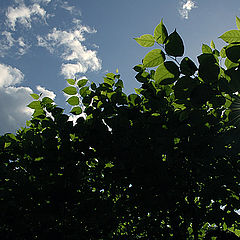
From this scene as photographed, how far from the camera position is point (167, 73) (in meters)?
1.62

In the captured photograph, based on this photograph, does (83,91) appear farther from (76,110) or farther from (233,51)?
(233,51)

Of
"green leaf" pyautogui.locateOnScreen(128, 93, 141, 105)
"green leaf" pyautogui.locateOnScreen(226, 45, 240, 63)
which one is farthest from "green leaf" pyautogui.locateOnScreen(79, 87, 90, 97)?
"green leaf" pyautogui.locateOnScreen(226, 45, 240, 63)

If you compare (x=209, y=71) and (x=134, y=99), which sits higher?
(x=134, y=99)

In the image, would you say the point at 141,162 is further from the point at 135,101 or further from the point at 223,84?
the point at 223,84

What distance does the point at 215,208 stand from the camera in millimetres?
2660

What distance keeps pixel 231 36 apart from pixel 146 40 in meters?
0.59

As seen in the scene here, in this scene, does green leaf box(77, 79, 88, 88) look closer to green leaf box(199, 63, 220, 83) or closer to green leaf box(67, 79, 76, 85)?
green leaf box(67, 79, 76, 85)

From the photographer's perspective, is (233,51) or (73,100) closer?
(233,51)

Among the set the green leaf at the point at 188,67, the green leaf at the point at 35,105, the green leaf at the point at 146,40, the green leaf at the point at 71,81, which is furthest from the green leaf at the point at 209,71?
the green leaf at the point at 35,105

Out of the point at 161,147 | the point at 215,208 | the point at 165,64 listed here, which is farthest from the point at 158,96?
the point at 215,208

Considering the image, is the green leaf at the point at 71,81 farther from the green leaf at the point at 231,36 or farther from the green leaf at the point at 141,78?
the green leaf at the point at 231,36

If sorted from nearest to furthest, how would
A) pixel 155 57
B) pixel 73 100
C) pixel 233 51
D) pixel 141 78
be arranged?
pixel 233 51 < pixel 155 57 < pixel 141 78 < pixel 73 100

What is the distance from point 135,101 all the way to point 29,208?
2189 millimetres

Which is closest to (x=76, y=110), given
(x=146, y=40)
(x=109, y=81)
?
(x=109, y=81)
